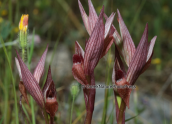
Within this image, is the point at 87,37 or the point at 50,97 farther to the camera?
the point at 87,37

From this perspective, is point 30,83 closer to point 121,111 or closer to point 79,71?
point 79,71

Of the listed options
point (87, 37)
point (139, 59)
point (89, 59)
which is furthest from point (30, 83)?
point (87, 37)

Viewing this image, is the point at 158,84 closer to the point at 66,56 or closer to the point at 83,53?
the point at 66,56

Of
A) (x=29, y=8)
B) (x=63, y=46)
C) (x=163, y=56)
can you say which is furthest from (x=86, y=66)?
(x=29, y=8)

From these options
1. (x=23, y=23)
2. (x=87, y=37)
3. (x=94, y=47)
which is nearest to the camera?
(x=94, y=47)

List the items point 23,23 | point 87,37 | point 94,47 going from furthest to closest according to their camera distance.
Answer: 1. point 87,37
2. point 23,23
3. point 94,47

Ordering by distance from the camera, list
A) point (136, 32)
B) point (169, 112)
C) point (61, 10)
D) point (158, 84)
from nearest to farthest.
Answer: point (169, 112) < point (158, 84) < point (136, 32) < point (61, 10)

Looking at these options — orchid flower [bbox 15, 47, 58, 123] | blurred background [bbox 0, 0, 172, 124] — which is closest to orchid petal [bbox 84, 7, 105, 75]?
orchid flower [bbox 15, 47, 58, 123]

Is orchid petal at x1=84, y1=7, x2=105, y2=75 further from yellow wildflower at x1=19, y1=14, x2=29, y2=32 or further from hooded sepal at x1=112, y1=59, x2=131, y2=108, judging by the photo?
yellow wildflower at x1=19, y1=14, x2=29, y2=32

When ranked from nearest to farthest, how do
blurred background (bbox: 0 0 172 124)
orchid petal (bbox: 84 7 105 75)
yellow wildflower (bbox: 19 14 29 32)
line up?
orchid petal (bbox: 84 7 105 75)
yellow wildflower (bbox: 19 14 29 32)
blurred background (bbox: 0 0 172 124)
